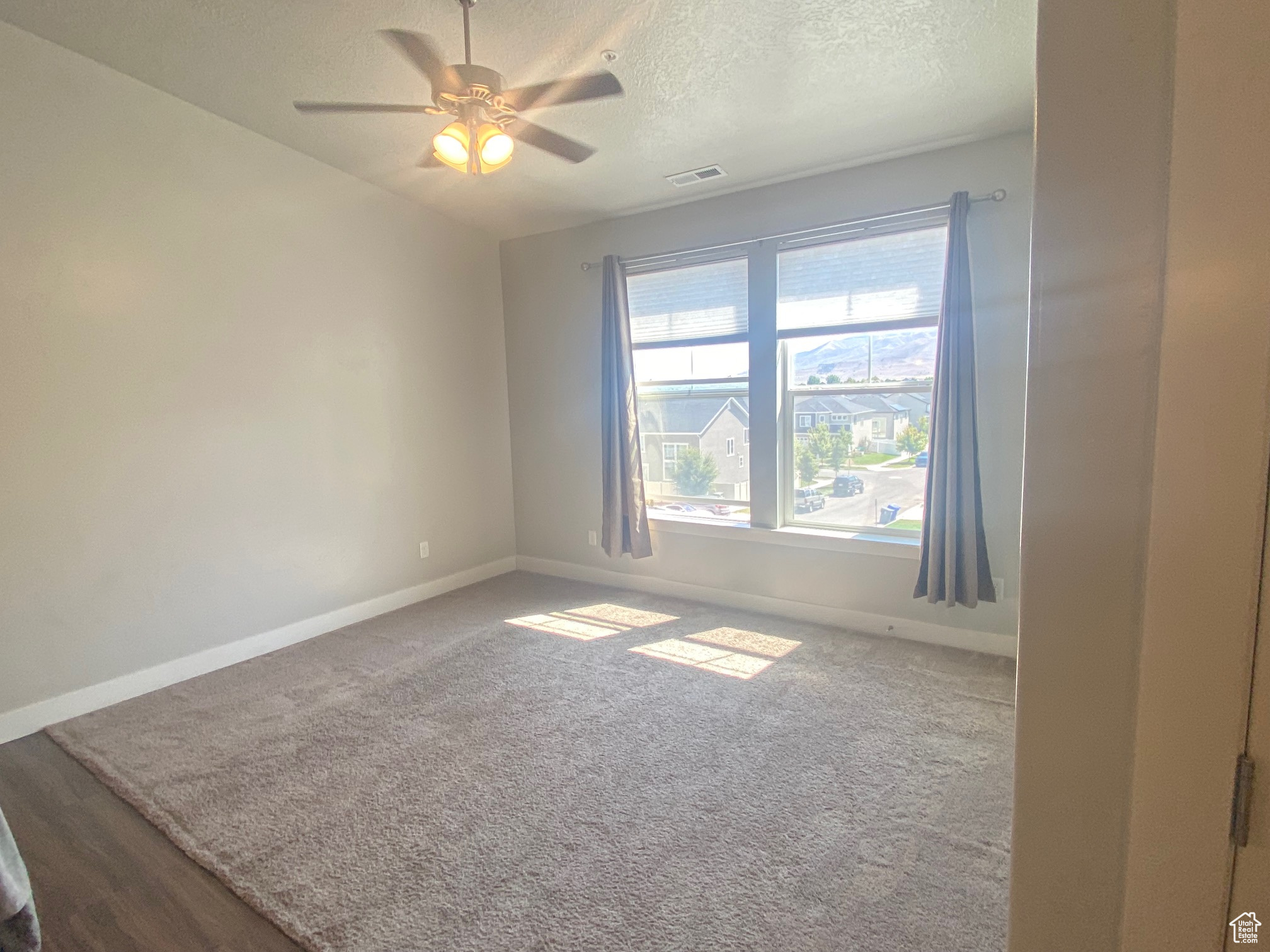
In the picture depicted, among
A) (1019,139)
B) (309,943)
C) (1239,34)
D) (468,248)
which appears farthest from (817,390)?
(309,943)

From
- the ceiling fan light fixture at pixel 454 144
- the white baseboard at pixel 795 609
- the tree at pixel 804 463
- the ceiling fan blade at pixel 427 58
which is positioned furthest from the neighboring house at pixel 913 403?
the ceiling fan blade at pixel 427 58

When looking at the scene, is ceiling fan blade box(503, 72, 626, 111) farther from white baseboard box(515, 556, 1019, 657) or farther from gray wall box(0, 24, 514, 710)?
white baseboard box(515, 556, 1019, 657)

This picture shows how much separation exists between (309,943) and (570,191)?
3.78 meters

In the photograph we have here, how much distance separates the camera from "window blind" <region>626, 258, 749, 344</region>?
3895 millimetres

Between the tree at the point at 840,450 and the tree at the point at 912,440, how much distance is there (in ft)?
0.89

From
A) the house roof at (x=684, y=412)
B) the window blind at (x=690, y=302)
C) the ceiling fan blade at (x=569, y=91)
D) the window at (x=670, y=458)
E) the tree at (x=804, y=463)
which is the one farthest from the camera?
the window at (x=670, y=458)

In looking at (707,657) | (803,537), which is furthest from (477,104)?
(803,537)

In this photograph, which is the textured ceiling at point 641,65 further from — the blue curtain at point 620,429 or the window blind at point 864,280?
the blue curtain at point 620,429

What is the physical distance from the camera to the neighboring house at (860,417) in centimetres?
346

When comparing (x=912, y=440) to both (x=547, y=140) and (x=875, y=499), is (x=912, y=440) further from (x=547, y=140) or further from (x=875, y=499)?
(x=547, y=140)

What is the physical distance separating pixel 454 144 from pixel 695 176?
188 cm

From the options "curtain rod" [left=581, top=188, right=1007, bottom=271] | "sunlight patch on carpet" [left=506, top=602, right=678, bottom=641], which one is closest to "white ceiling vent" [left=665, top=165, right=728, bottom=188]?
"curtain rod" [left=581, top=188, right=1007, bottom=271]

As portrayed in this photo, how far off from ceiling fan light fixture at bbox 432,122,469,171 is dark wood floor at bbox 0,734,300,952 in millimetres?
2420

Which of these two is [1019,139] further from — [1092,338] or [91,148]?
[91,148]
